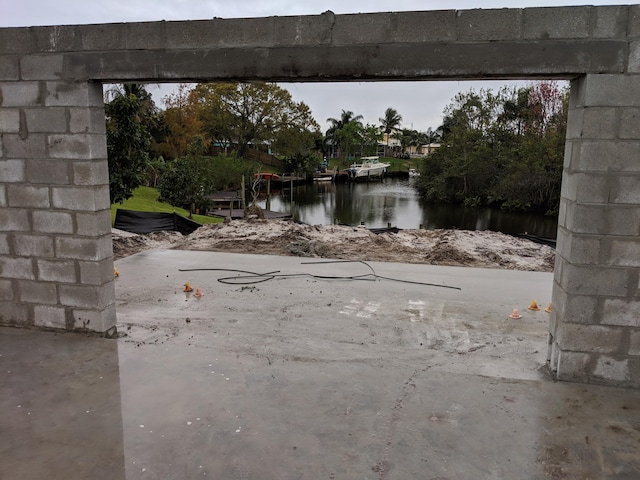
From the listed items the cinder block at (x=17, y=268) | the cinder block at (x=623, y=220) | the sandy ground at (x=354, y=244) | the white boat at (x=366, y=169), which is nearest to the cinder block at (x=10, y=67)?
the cinder block at (x=17, y=268)

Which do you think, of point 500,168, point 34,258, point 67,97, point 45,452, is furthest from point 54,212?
point 500,168

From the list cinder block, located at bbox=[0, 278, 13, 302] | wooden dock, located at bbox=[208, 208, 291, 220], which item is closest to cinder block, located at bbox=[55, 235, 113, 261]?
cinder block, located at bbox=[0, 278, 13, 302]

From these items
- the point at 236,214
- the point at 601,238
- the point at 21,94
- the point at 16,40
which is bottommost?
the point at 236,214

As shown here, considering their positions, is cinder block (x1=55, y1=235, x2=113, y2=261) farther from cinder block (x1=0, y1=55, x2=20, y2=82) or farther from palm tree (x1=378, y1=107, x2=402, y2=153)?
palm tree (x1=378, y1=107, x2=402, y2=153)

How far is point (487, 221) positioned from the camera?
32875 mm

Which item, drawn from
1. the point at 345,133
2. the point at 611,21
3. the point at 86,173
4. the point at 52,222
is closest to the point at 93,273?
the point at 52,222

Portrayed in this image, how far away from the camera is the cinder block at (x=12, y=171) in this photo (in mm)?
5559

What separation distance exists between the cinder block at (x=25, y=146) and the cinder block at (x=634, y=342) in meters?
6.08

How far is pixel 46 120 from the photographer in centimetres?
542

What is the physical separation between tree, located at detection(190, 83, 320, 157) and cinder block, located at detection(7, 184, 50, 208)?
1549 inches

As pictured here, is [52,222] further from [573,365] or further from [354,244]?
[354,244]

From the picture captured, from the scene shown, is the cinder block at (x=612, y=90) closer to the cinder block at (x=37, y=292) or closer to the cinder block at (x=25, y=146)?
the cinder block at (x=25, y=146)

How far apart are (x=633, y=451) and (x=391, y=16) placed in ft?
13.5

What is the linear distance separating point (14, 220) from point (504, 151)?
36604 mm
